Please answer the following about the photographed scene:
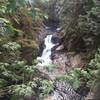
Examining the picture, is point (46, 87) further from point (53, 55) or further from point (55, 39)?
point (55, 39)

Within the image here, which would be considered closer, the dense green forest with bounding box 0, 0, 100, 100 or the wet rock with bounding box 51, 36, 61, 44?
the dense green forest with bounding box 0, 0, 100, 100

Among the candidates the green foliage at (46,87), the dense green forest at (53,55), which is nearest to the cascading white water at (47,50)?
the dense green forest at (53,55)

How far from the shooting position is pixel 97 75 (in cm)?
570

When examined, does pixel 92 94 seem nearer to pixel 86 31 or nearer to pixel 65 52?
pixel 86 31

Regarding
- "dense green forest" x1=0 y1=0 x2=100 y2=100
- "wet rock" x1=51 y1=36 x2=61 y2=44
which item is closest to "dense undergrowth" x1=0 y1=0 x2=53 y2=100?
"dense green forest" x1=0 y1=0 x2=100 y2=100

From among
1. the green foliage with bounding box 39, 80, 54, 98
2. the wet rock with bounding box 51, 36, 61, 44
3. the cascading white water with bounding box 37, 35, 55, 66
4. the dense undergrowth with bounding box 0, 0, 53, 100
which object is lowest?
the green foliage with bounding box 39, 80, 54, 98

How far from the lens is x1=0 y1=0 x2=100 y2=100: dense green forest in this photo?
3.51 meters

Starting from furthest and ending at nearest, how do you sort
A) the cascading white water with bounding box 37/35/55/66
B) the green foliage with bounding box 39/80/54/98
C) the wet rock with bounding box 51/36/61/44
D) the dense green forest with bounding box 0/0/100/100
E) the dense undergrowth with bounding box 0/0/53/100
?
1. the wet rock with bounding box 51/36/61/44
2. the cascading white water with bounding box 37/35/55/66
3. the dense green forest with bounding box 0/0/100/100
4. the green foliage with bounding box 39/80/54/98
5. the dense undergrowth with bounding box 0/0/53/100

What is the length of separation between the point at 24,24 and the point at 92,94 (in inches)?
97.5

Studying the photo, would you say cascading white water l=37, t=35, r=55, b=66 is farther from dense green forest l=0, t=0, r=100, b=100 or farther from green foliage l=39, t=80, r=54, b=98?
green foliage l=39, t=80, r=54, b=98

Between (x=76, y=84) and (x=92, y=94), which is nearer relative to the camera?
(x=76, y=84)

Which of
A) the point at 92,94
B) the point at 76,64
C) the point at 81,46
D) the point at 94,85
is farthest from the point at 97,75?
the point at 81,46

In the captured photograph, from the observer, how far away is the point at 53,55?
10.1 meters

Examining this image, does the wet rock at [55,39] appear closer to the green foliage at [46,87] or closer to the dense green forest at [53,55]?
the dense green forest at [53,55]
